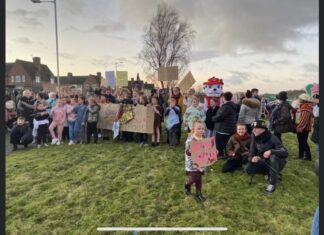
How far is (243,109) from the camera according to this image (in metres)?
5.11

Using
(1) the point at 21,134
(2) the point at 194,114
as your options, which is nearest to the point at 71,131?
(1) the point at 21,134

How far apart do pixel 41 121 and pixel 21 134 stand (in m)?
0.46

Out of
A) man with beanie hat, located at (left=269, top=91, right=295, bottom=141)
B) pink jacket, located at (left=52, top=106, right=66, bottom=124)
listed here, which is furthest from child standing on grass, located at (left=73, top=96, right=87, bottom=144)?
man with beanie hat, located at (left=269, top=91, right=295, bottom=141)

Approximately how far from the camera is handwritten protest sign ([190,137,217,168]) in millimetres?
3287

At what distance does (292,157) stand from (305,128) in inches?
21.7

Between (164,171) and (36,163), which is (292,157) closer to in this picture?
(164,171)

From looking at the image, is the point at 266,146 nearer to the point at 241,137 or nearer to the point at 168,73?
the point at 241,137

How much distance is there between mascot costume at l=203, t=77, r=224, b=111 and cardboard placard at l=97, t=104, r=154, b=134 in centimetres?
137

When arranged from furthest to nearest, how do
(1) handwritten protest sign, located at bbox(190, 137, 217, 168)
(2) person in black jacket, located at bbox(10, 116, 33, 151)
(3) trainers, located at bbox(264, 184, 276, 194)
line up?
(2) person in black jacket, located at bbox(10, 116, 33, 151)
(3) trainers, located at bbox(264, 184, 276, 194)
(1) handwritten protest sign, located at bbox(190, 137, 217, 168)

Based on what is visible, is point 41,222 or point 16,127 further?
point 16,127

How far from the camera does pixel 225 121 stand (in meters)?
4.61

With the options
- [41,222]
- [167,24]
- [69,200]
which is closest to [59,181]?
[69,200]

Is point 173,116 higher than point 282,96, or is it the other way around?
point 282,96

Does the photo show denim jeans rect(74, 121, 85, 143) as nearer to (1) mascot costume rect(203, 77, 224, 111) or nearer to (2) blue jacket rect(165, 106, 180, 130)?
(2) blue jacket rect(165, 106, 180, 130)
